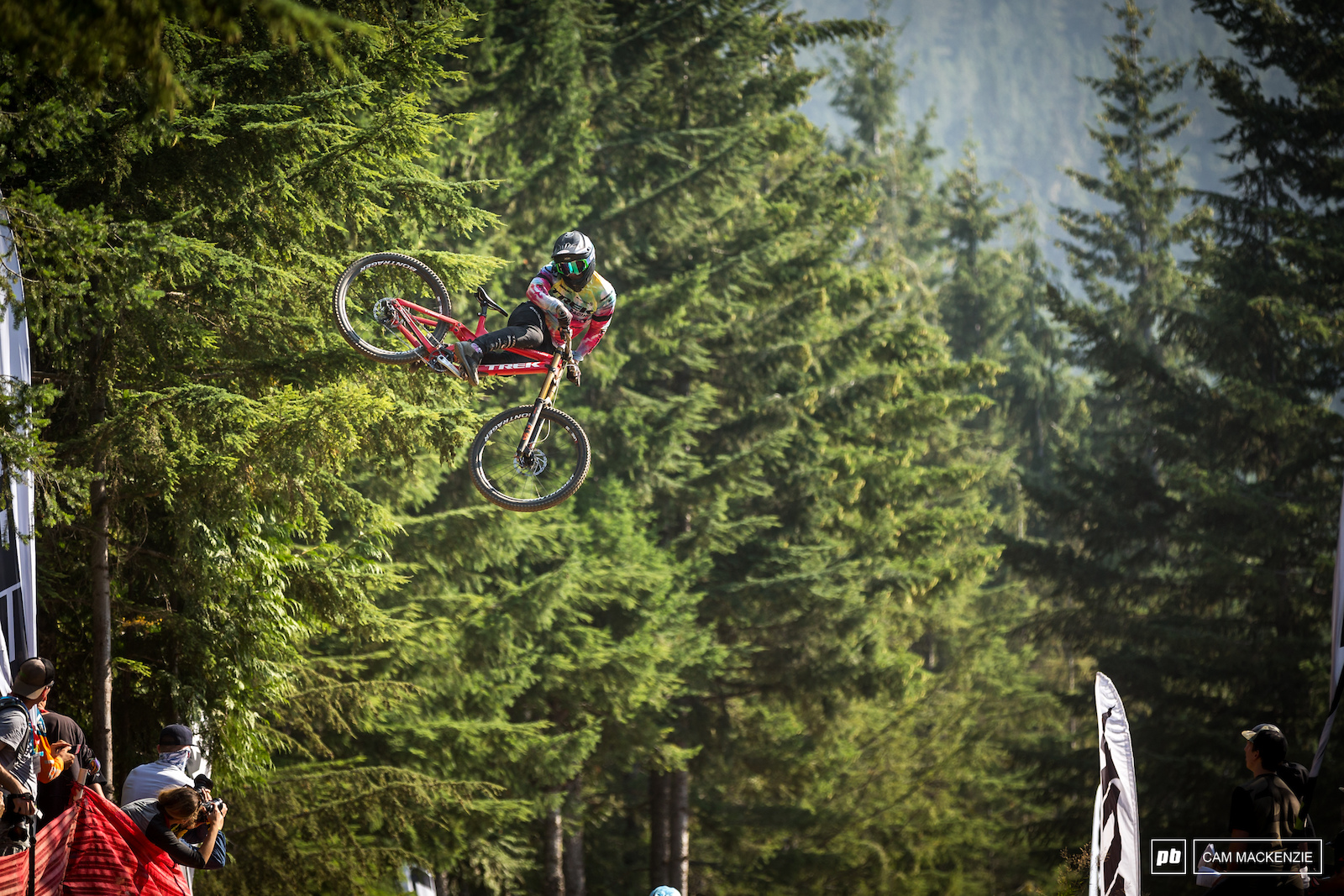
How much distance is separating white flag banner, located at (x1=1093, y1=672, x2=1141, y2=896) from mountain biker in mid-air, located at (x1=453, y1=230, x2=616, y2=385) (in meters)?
4.98

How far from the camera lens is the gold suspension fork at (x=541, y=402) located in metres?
8.39

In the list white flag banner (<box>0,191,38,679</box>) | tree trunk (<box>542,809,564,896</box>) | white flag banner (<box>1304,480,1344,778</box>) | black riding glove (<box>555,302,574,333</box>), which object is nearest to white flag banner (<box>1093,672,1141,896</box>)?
white flag banner (<box>1304,480,1344,778</box>)

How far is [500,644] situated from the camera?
47.3 feet

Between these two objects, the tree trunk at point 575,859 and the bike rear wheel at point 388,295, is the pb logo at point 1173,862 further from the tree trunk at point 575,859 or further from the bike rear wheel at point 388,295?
the bike rear wheel at point 388,295

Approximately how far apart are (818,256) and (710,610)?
721cm

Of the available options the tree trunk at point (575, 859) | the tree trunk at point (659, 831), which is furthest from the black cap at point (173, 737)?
the tree trunk at point (659, 831)

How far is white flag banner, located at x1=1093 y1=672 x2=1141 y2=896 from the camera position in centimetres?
730

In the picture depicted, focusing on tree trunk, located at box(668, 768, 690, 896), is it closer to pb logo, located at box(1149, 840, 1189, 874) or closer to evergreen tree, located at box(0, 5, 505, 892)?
pb logo, located at box(1149, 840, 1189, 874)

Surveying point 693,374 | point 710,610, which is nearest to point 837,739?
point 710,610

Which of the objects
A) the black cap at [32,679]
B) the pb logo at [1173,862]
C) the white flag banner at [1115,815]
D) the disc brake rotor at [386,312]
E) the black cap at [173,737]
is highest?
the disc brake rotor at [386,312]

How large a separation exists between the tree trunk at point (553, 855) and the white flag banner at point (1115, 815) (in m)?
11.6

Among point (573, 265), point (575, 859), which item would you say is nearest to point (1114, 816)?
point (573, 265)

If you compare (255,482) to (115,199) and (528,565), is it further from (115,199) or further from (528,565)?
(528,565)

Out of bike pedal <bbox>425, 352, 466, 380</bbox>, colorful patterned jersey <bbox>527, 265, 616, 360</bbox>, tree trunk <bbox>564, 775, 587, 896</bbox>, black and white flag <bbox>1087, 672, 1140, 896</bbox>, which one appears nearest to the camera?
black and white flag <bbox>1087, 672, 1140, 896</bbox>
